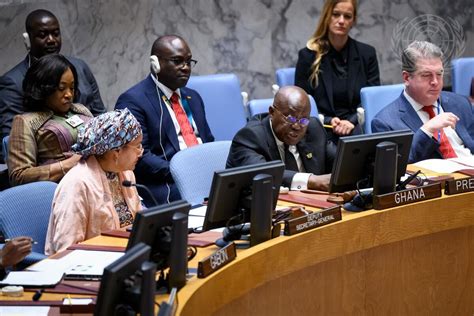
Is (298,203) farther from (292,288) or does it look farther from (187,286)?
(187,286)

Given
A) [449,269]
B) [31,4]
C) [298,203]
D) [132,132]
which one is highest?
[31,4]

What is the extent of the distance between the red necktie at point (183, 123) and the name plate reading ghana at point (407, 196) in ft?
5.27

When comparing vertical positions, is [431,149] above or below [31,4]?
below

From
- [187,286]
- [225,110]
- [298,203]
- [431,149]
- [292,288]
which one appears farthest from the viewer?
[225,110]

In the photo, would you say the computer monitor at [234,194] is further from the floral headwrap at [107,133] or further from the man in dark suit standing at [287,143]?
the man in dark suit standing at [287,143]

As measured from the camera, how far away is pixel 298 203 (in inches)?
159

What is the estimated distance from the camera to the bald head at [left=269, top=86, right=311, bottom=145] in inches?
171

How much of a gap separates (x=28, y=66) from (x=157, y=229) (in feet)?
8.76

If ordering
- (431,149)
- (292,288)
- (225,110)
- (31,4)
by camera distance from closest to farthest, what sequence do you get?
(292,288) → (431,149) → (225,110) → (31,4)

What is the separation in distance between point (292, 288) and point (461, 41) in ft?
13.2

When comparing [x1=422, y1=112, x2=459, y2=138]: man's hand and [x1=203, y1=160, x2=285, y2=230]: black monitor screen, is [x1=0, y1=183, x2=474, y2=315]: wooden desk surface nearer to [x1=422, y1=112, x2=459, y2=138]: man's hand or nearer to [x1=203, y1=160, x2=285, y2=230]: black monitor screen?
[x1=203, y1=160, x2=285, y2=230]: black monitor screen

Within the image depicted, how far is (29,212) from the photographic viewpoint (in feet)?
12.6

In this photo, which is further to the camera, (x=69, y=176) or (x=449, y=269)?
(x=449, y=269)

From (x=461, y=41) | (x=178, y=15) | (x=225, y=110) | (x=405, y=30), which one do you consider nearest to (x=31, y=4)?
(x=178, y=15)
